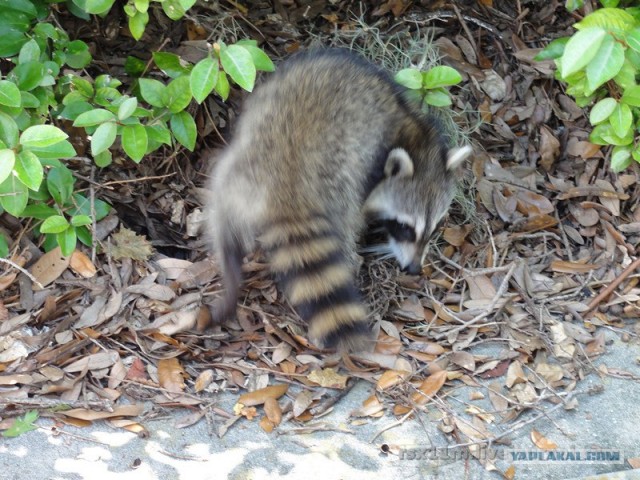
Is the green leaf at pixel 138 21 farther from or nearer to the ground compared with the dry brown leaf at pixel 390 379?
farther from the ground

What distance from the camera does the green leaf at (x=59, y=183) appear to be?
3184 millimetres

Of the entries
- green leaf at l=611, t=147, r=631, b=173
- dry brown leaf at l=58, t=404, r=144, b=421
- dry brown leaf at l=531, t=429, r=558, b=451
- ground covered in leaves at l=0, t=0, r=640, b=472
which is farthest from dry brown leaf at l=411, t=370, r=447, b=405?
green leaf at l=611, t=147, r=631, b=173

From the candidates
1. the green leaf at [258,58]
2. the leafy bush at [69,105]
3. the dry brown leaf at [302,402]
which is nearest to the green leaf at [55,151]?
the leafy bush at [69,105]

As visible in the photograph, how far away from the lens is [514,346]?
3.22 metres

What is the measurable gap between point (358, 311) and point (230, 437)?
694 millimetres

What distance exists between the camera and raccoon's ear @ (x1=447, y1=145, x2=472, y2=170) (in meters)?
3.51

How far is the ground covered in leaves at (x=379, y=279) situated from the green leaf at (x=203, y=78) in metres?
0.77

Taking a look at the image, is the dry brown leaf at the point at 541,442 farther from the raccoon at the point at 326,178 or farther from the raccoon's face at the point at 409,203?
the raccoon's face at the point at 409,203

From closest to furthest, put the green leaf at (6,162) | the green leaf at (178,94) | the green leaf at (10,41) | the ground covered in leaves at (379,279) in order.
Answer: the green leaf at (6,162) → the ground covered in leaves at (379,279) → the green leaf at (10,41) → the green leaf at (178,94)

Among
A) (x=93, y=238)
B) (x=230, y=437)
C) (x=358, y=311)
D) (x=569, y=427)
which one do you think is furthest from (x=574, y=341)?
(x=93, y=238)

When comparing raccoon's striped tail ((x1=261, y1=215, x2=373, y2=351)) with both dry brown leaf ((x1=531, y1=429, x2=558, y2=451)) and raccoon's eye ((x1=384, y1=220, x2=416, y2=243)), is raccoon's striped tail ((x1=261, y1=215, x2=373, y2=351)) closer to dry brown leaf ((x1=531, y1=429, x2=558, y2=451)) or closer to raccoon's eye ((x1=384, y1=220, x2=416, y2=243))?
raccoon's eye ((x1=384, y1=220, x2=416, y2=243))

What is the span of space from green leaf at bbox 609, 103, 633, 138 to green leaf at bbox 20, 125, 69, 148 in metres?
2.28

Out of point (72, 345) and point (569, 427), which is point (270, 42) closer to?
point (72, 345)

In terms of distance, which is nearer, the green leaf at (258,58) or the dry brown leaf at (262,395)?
the dry brown leaf at (262,395)
